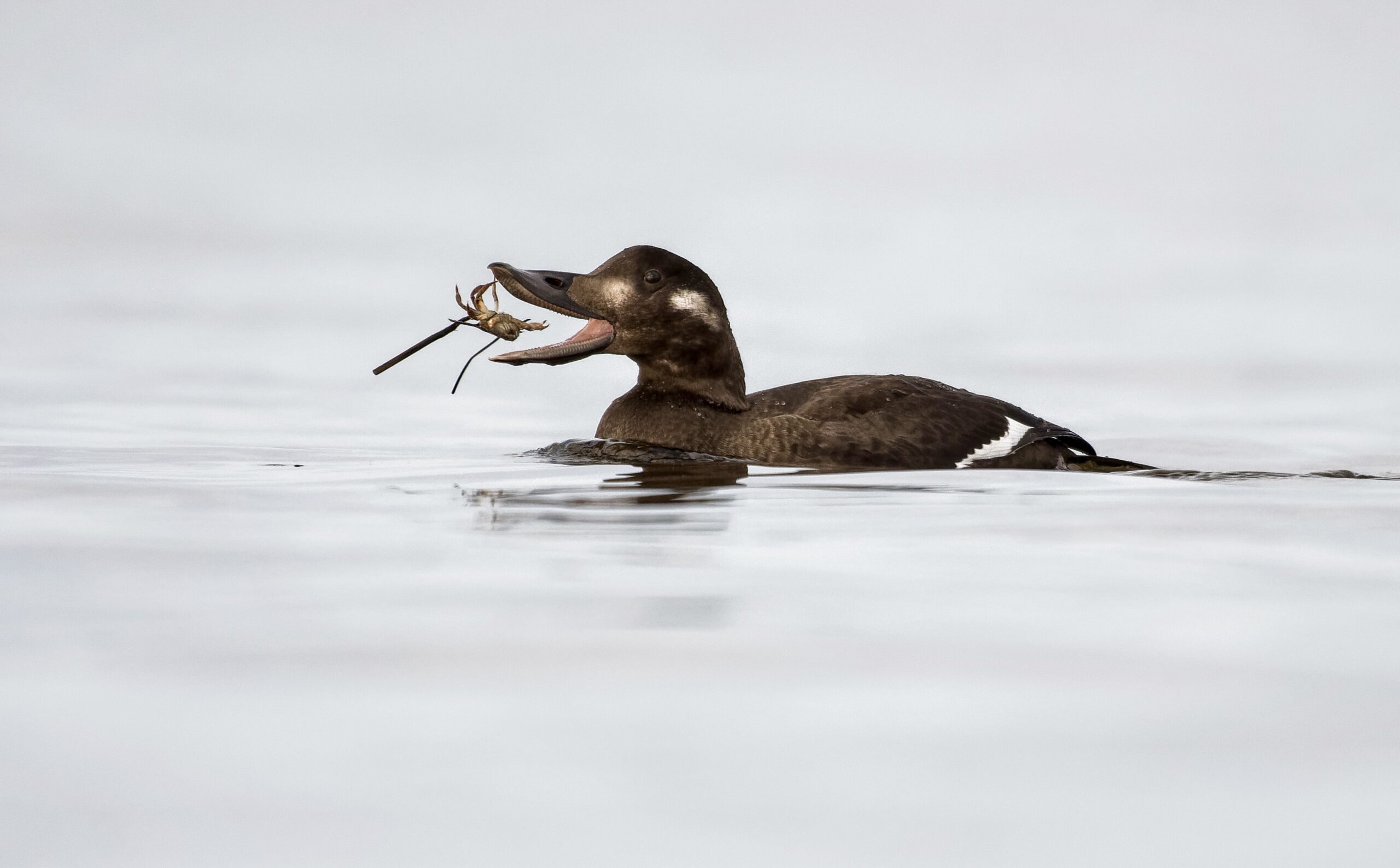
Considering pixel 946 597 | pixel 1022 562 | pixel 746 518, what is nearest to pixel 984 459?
pixel 746 518

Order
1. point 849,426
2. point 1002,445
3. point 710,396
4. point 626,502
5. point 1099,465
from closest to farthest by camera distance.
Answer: point 626,502 → point 849,426 → point 1002,445 → point 710,396 → point 1099,465

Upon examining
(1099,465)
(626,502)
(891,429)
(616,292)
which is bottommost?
(626,502)

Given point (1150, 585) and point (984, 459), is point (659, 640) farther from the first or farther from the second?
point (984, 459)

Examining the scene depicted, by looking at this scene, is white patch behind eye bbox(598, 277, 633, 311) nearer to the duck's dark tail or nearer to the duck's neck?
the duck's neck

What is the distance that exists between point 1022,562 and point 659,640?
147cm

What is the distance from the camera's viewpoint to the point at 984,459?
785 cm

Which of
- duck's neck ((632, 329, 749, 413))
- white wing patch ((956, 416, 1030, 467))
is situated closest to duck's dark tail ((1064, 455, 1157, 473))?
white wing patch ((956, 416, 1030, 467))

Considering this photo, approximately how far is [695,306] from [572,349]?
68 cm

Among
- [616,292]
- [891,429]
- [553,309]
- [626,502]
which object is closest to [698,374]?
[616,292]

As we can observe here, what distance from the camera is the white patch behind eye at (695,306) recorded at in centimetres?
812

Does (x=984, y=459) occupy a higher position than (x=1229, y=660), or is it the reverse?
(x=984, y=459)

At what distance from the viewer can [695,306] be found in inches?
322

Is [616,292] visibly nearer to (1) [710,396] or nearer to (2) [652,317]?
(2) [652,317]

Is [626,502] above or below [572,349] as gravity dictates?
below
